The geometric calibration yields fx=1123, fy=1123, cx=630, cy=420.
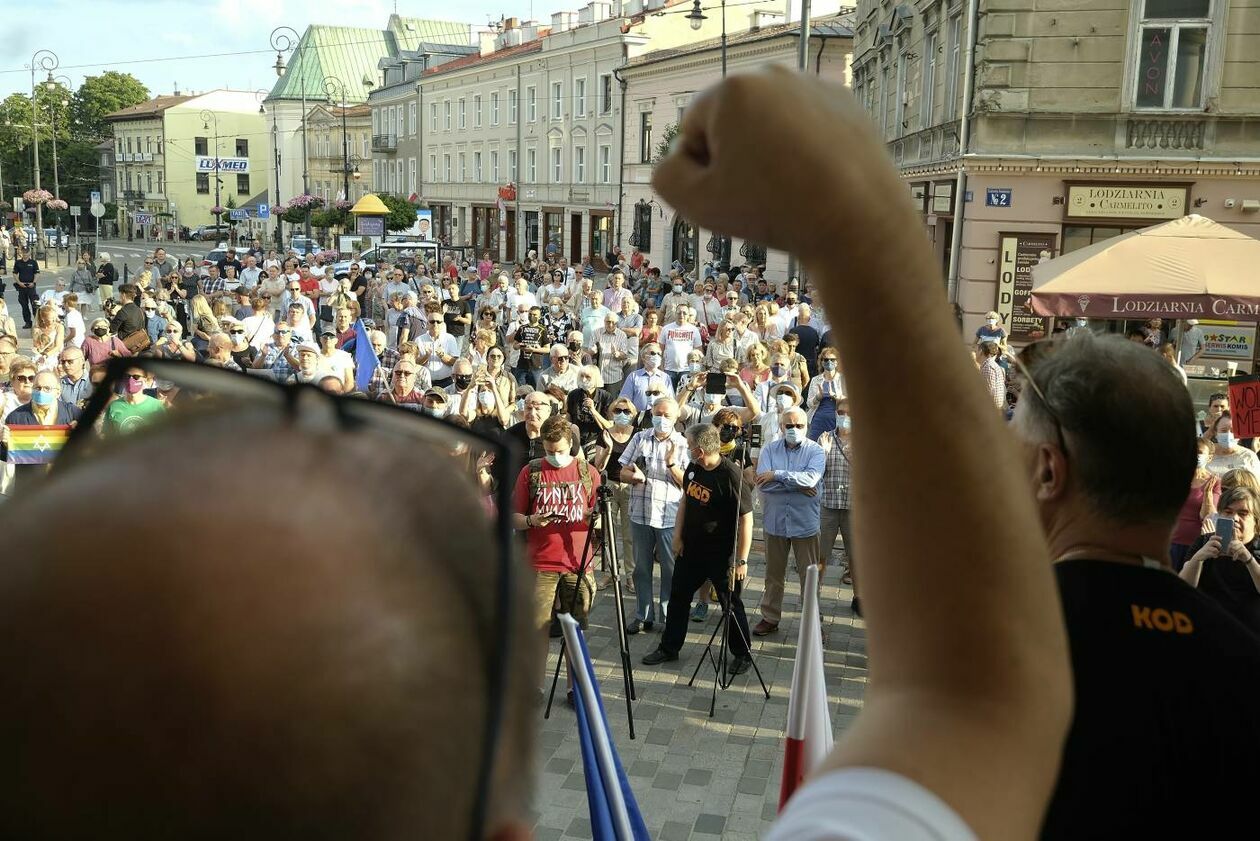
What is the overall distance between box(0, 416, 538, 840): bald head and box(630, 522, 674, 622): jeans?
8360 millimetres

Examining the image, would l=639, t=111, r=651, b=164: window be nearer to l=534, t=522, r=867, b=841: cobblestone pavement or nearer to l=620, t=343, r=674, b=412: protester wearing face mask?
l=620, t=343, r=674, b=412: protester wearing face mask

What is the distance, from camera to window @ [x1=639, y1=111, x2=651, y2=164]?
51438 millimetres

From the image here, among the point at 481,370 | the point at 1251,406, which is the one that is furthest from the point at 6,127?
the point at 1251,406

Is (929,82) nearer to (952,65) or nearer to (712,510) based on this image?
(952,65)

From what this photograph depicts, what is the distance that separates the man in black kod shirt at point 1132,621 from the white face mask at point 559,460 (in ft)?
19.6

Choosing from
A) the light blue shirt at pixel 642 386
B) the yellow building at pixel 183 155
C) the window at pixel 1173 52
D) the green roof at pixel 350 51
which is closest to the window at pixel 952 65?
the window at pixel 1173 52

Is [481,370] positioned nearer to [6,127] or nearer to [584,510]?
[584,510]

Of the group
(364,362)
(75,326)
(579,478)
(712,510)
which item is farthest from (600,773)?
(75,326)

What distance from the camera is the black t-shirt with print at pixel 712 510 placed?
27.2 feet

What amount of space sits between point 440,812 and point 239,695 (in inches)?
5.6

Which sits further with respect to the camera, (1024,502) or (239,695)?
(1024,502)

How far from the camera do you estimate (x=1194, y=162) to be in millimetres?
18594

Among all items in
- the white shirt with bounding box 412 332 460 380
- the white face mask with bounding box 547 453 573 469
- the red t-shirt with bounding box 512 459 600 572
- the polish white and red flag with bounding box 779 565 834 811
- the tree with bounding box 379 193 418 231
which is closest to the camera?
the polish white and red flag with bounding box 779 565 834 811

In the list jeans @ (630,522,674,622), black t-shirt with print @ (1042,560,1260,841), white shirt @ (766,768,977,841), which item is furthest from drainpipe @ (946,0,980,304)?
white shirt @ (766,768,977,841)
